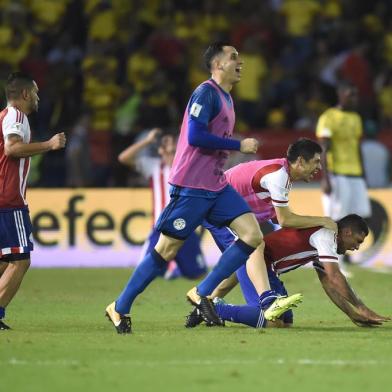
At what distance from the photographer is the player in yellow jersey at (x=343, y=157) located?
16000 mm

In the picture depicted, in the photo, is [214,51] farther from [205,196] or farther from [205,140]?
[205,196]

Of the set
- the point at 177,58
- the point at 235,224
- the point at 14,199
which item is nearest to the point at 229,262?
the point at 235,224

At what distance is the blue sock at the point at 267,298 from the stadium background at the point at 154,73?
7539mm

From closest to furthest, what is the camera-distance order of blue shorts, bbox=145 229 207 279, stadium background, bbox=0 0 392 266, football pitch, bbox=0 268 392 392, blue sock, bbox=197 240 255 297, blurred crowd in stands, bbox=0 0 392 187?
1. football pitch, bbox=0 268 392 392
2. blue sock, bbox=197 240 255 297
3. blue shorts, bbox=145 229 207 279
4. stadium background, bbox=0 0 392 266
5. blurred crowd in stands, bbox=0 0 392 187

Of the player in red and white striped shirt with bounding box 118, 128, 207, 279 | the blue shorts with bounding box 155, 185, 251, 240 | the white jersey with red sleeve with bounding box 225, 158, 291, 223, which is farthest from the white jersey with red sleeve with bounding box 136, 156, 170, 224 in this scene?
the blue shorts with bounding box 155, 185, 251, 240

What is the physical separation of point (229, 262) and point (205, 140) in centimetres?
102

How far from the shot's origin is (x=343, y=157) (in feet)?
53.6

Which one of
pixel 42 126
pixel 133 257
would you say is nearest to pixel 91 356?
pixel 133 257

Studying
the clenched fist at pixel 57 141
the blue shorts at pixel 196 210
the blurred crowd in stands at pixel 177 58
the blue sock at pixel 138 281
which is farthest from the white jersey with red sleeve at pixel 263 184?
the blurred crowd in stands at pixel 177 58

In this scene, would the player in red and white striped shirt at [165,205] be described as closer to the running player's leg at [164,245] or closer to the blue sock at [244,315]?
the blue sock at [244,315]

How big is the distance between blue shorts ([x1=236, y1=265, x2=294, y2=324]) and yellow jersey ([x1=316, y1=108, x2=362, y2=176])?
202 inches

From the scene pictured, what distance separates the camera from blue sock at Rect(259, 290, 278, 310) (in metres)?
10.5

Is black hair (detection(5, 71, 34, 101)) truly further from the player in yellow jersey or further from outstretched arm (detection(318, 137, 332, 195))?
the player in yellow jersey

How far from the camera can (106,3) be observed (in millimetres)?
22156
